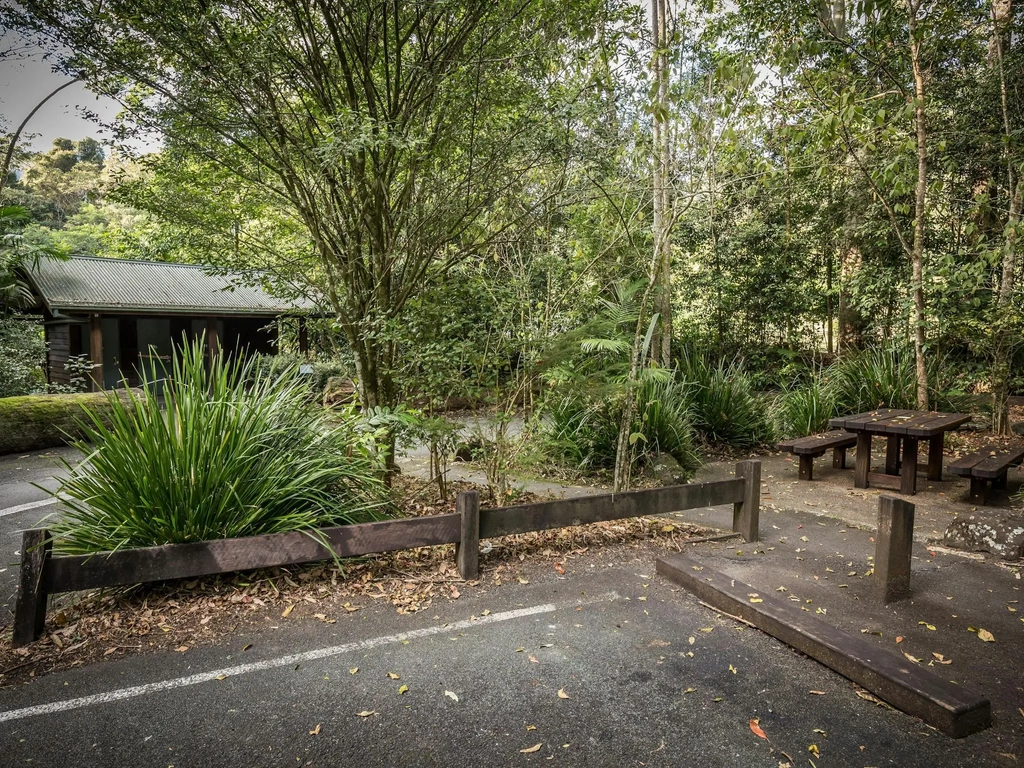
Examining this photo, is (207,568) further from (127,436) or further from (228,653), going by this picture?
(127,436)

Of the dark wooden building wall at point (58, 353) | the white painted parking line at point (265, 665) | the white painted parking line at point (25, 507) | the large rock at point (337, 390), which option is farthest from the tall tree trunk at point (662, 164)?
the dark wooden building wall at point (58, 353)

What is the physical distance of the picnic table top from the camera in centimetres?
553

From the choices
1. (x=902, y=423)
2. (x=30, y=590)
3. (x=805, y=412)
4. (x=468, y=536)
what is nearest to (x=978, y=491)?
(x=902, y=423)

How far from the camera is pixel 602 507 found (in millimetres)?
4152

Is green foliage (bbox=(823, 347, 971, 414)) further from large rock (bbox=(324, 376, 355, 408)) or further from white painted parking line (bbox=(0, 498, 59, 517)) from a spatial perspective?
white painted parking line (bbox=(0, 498, 59, 517))

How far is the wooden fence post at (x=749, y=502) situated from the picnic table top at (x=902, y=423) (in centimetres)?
198

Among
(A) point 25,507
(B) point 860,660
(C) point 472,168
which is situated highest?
(C) point 472,168

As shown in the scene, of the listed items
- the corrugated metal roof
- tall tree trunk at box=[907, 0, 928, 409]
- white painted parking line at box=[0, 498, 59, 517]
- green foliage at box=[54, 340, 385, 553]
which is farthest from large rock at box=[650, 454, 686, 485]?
the corrugated metal roof

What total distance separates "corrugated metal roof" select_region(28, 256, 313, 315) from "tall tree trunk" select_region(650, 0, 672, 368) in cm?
760

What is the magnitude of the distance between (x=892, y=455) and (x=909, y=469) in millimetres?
614

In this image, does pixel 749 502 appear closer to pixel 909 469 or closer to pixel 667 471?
pixel 667 471

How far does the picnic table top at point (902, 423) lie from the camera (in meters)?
5.53

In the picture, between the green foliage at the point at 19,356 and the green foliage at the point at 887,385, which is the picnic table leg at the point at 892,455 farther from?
the green foliage at the point at 19,356

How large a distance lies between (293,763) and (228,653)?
98 cm
